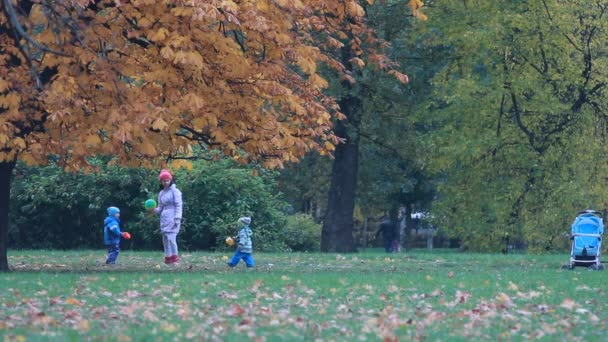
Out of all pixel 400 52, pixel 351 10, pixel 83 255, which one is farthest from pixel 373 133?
pixel 351 10

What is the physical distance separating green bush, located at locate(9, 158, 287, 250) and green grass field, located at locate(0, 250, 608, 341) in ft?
39.5

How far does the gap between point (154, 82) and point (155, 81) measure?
208 millimetres

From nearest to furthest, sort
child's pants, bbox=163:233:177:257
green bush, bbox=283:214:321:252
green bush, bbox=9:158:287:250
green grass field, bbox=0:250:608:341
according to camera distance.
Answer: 1. green grass field, bbox=0:250:608:341
2. child's pants, bbox=163:233:177:257
3. green bush, bbox=9:158:287:250
4. green bush, bbox=283:214:321:252

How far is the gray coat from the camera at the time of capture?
19.5m

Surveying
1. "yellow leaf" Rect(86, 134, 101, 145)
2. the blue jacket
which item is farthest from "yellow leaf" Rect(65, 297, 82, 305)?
the blue jacket

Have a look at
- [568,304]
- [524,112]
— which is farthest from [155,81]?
[524,112]

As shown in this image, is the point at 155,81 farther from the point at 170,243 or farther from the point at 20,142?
the point at 170,243

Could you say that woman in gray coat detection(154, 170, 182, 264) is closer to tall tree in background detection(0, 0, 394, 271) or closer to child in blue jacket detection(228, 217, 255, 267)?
child in blue jacket detection(228, 217, 255, 267)

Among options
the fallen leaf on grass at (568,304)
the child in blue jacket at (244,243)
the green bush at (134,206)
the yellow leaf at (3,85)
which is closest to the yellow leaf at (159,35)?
the yellow leaf at (3,85)

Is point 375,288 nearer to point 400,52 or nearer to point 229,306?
point 229,306

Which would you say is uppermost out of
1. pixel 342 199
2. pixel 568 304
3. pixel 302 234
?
pixel 342 199

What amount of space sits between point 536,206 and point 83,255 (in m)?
14.3

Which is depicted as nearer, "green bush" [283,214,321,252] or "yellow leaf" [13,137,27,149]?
"yellow leaf" [13,137,27,149]

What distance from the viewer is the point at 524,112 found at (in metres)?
32.2
